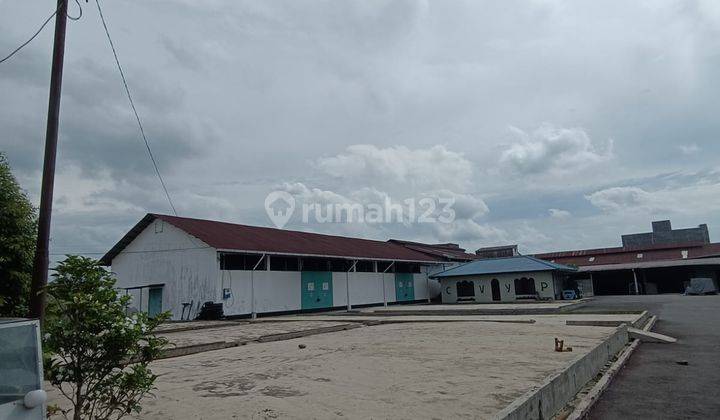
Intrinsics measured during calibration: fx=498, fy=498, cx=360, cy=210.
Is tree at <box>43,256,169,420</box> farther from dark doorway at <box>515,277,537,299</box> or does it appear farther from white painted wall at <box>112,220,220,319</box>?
dark doorway at <box>515,277,537,299</box>

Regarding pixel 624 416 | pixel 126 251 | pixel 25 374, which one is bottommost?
pixel 624 416

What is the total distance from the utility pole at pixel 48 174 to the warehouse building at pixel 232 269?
51.8 feet

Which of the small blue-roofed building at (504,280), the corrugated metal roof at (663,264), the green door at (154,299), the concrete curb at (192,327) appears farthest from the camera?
the corrugated metal roof at (663,264)

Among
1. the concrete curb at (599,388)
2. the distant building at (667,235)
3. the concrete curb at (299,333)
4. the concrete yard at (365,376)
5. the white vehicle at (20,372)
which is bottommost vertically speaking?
the concrete curb at (599,388)

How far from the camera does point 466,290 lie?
36969 millimetres

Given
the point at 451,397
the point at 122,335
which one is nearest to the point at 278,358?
the point at 451,397

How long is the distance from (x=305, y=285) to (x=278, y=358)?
17.4 m

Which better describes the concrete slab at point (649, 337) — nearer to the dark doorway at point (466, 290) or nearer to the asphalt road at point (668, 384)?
the asphalt road at point (668, 384)

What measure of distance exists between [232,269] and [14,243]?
52.0 ft

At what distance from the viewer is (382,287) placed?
112ft

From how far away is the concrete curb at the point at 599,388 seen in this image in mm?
5956

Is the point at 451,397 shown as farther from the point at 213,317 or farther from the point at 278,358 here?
the point at 213,317

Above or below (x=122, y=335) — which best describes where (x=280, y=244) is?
above

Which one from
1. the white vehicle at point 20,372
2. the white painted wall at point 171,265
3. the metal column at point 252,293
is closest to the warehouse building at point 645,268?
the metal column at point 252,293
